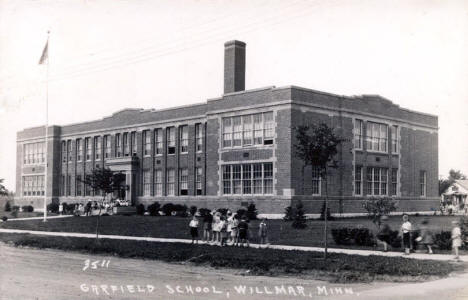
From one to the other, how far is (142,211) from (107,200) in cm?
772

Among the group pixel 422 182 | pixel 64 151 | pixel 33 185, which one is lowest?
pixel 33 185

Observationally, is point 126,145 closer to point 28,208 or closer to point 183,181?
point 183,181

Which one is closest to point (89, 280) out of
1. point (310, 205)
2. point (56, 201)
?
point (310, 205)

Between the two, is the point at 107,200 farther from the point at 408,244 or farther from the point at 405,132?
the point at 408,244

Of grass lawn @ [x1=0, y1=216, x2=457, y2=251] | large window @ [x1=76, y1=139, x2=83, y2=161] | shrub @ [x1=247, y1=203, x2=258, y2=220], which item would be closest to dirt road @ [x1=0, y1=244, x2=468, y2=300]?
grass lawn @ [x1=0, y1=216, x2=457, y2=251]

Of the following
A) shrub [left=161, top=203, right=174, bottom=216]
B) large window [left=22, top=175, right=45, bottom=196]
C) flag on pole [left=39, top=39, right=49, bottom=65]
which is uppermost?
flag on pole [left=39, top=39, right=49, bottom=65]

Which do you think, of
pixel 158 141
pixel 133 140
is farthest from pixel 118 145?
pixel 158 141

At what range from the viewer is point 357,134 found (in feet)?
141

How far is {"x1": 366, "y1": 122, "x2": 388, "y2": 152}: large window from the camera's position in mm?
44062

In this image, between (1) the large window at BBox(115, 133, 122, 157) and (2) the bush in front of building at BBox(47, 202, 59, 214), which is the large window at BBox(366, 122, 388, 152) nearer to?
(1) the large window at BBox(115, 133, 122, 157)

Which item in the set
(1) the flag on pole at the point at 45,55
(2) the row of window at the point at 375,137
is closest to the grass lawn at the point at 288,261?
(1) the flag on pole at the point at 45,55

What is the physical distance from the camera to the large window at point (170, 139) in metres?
49.3

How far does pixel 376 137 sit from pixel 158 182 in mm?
19041

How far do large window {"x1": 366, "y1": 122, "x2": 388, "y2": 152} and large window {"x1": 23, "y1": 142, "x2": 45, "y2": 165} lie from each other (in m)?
37.2
